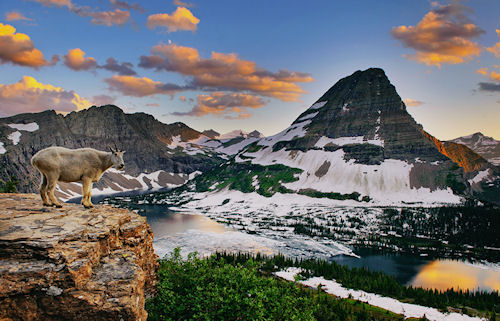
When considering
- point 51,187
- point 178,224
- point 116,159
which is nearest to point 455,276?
point 178,224

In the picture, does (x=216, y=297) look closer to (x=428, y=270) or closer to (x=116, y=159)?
(x=116, y=159)

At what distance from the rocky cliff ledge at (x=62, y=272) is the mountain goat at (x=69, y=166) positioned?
75.6 inches

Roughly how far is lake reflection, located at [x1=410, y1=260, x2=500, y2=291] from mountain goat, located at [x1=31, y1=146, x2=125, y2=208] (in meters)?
106

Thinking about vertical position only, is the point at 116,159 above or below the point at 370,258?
above

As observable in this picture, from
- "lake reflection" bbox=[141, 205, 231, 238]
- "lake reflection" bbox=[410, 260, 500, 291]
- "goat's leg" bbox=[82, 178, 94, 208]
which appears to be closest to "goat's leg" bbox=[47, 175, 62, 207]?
"goat's leg" bbox=[82, 178, 94, 208]

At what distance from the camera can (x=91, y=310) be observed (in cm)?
Answer: 936

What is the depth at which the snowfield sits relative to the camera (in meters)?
63.1

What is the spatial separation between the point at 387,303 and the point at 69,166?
73.7 meters

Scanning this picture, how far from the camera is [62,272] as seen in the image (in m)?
9.52

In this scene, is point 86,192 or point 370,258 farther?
point 370,258

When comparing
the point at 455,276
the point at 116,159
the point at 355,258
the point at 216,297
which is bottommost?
the point at 455,276

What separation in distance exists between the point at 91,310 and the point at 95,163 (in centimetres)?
835

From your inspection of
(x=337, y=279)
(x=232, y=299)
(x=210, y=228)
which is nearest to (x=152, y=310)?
(x=232, y=299)

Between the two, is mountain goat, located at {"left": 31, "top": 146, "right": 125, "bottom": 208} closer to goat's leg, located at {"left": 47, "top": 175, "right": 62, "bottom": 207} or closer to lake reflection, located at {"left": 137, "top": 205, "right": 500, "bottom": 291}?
goat's leg, located at {"left": 47, "top": 175, "right": 62, "bottom": 207}
